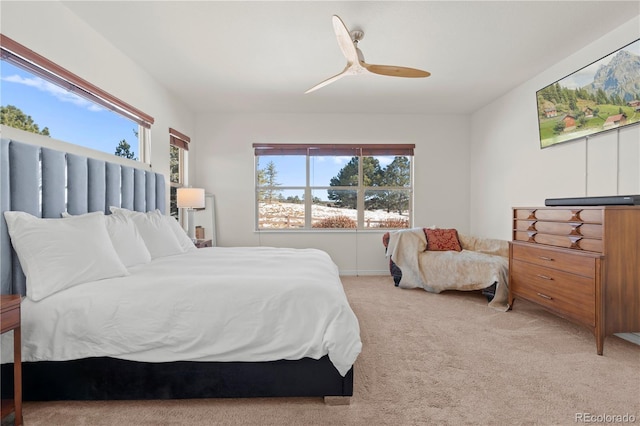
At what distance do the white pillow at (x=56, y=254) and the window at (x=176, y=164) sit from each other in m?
2.35

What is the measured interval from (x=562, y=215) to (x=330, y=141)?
338 cm

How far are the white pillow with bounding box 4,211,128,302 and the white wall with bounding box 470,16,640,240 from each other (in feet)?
13.1

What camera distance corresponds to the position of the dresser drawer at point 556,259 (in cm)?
239

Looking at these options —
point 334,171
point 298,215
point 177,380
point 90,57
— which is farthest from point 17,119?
point 334,171

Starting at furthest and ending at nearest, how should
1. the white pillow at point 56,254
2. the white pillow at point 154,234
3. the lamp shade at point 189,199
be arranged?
the lamp shade at point 189,199 < the white pillow at point 154,234 < the white pillow at point 56,254

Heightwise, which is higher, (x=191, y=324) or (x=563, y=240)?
(x=563, y=240)

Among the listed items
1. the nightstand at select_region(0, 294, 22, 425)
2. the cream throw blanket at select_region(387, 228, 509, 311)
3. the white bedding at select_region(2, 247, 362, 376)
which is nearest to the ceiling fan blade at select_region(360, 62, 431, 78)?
the white bedding at select_region(2, 247, 362, 376)

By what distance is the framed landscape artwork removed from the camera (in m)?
2.65

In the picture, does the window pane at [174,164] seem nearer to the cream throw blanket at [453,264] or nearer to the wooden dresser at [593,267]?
the cream throw blanket at [453,264]

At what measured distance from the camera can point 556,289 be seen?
2703mm

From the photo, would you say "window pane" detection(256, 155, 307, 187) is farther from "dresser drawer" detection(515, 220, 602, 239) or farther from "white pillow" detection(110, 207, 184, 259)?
"dresser drawer" detection(515, 220, 602, 239)

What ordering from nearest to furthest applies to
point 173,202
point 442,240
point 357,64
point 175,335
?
point 175,335, point 357,64, point 173,202, point 442,240

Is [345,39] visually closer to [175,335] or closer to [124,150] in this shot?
[175,335]

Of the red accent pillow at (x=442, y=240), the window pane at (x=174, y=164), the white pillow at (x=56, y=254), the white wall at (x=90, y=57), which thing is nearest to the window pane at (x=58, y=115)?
the white wall at (x=90, y=57)
